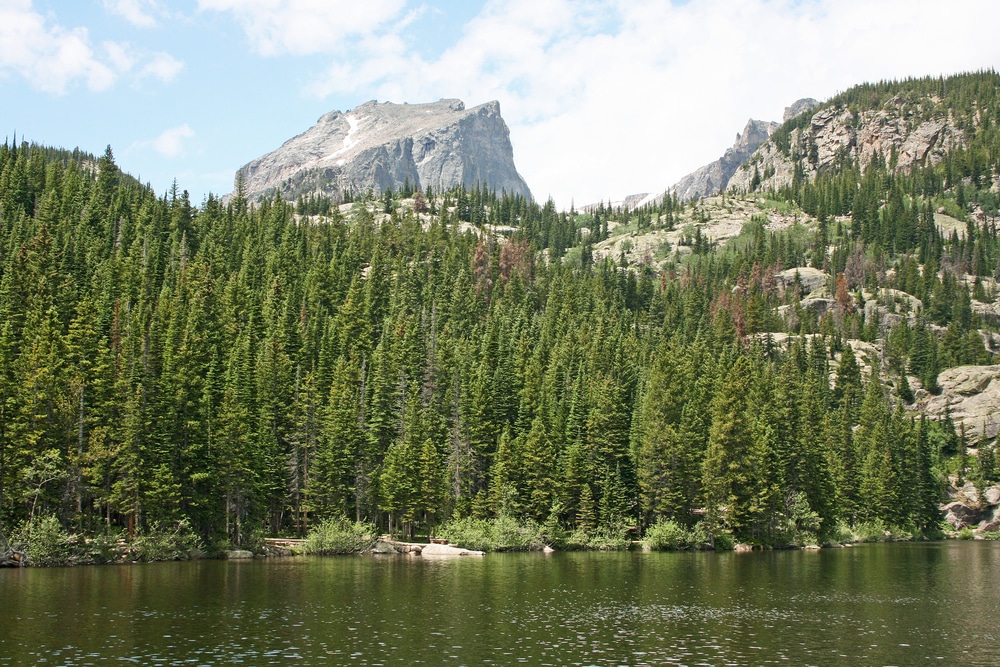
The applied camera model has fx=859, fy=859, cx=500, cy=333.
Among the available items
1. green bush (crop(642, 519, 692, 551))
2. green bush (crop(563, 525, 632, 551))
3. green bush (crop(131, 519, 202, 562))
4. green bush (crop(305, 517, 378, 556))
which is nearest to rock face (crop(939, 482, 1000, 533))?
green bush (crop(642, 519, 692, 551))

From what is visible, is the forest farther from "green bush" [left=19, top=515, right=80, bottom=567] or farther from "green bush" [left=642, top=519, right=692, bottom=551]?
"green bush" [left=642, top=519, right=692, bottom=551]

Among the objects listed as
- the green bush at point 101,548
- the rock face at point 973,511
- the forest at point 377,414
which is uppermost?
the forest at point 377,414

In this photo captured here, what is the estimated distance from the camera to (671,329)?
18812cm

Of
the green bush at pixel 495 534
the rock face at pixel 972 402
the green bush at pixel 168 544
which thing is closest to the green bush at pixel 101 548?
the green bush at pixel 168 544

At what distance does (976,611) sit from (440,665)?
3491 cm

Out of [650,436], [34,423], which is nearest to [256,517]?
[34,423]

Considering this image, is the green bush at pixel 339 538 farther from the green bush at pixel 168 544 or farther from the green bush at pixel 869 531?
the green bush at pixel 869 531

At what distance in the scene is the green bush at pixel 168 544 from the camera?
2928 inches

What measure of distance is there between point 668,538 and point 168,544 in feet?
177

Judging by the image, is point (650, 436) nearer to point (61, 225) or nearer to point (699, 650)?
point (699, 650)

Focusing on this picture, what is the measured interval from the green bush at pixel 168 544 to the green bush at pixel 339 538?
11.9m

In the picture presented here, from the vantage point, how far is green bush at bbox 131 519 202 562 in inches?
2928

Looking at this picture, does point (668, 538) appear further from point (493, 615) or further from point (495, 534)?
point (493, 615)

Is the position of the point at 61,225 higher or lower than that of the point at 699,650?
higher
